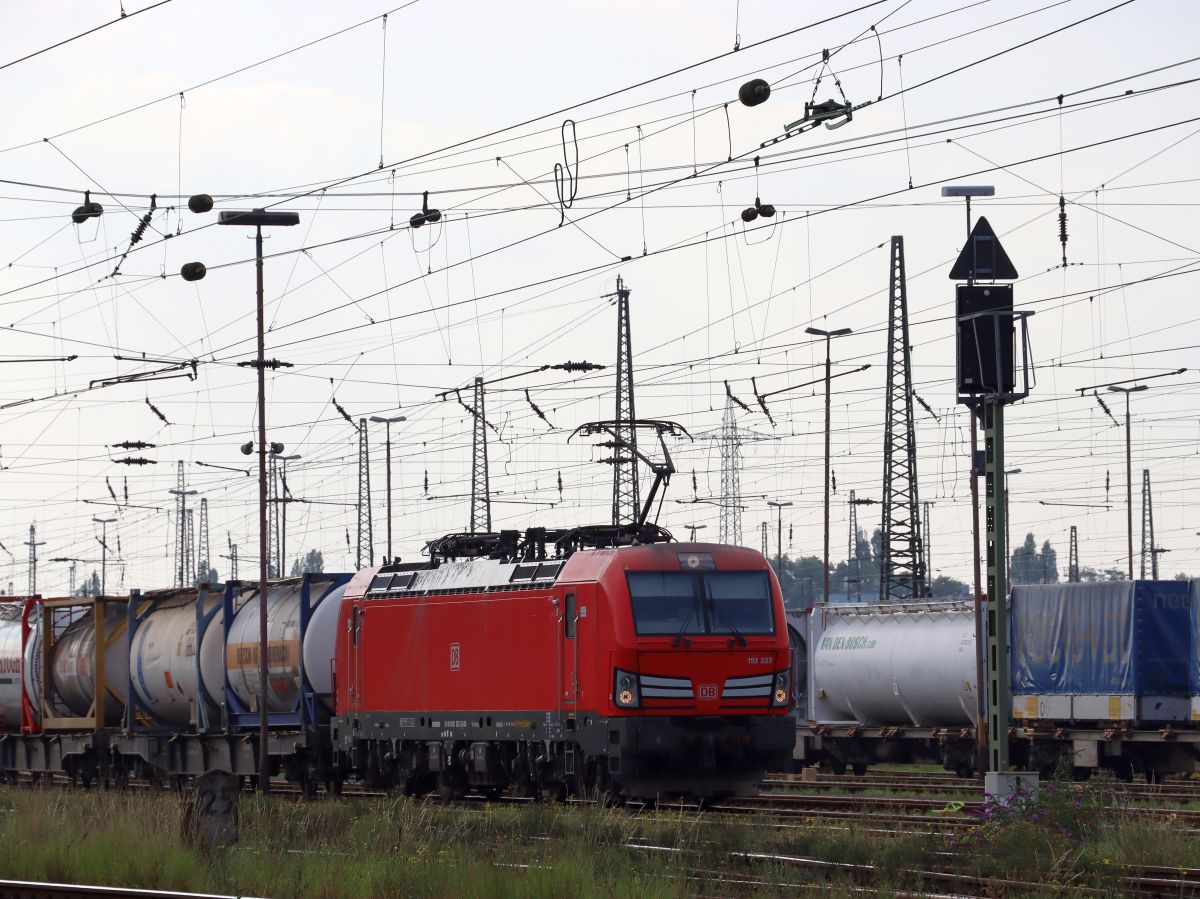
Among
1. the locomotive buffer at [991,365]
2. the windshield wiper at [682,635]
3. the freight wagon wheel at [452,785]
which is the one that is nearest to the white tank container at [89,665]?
the freight wagon wheel at [452,785]

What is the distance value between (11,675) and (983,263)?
2631cm

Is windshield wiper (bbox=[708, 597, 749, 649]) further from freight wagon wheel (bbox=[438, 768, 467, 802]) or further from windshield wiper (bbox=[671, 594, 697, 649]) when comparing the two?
freight wagon wheel (bbox=[438, 768, 467, 802])

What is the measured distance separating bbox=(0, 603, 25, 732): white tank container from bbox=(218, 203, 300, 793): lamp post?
7.25 meters

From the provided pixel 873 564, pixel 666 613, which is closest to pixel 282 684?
pixel 666 613

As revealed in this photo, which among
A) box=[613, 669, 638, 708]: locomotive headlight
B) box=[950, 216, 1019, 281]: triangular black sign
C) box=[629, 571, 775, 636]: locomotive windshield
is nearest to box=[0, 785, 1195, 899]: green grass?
box=[613, 669, 638, 708]: locomotive headlight

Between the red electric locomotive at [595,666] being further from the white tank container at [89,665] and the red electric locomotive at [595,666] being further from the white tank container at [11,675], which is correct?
the white tank container at [11,675]

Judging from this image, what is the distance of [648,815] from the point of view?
80.9ft

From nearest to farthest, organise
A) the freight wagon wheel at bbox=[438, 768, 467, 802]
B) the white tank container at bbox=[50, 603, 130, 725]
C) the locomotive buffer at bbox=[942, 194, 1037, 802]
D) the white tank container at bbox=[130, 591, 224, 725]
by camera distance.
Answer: the locomotive buffer at bbox=[942, 194, 1037, 802], the freight wagon wheel at bbox=[438, 768, 467, 802], the white tank container at bbox=[130, 591, 224, 725], the white tank container at bbox=[50, 603, 130, 725]

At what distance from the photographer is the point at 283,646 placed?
105ft

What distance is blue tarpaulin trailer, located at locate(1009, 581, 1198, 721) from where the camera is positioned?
31125 millimetres

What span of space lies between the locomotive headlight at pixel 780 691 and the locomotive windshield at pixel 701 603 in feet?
2.18

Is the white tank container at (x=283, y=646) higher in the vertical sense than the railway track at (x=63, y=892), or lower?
higher

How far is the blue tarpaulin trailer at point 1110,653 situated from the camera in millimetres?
31125

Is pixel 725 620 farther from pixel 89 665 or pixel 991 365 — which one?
pixel 89 665
